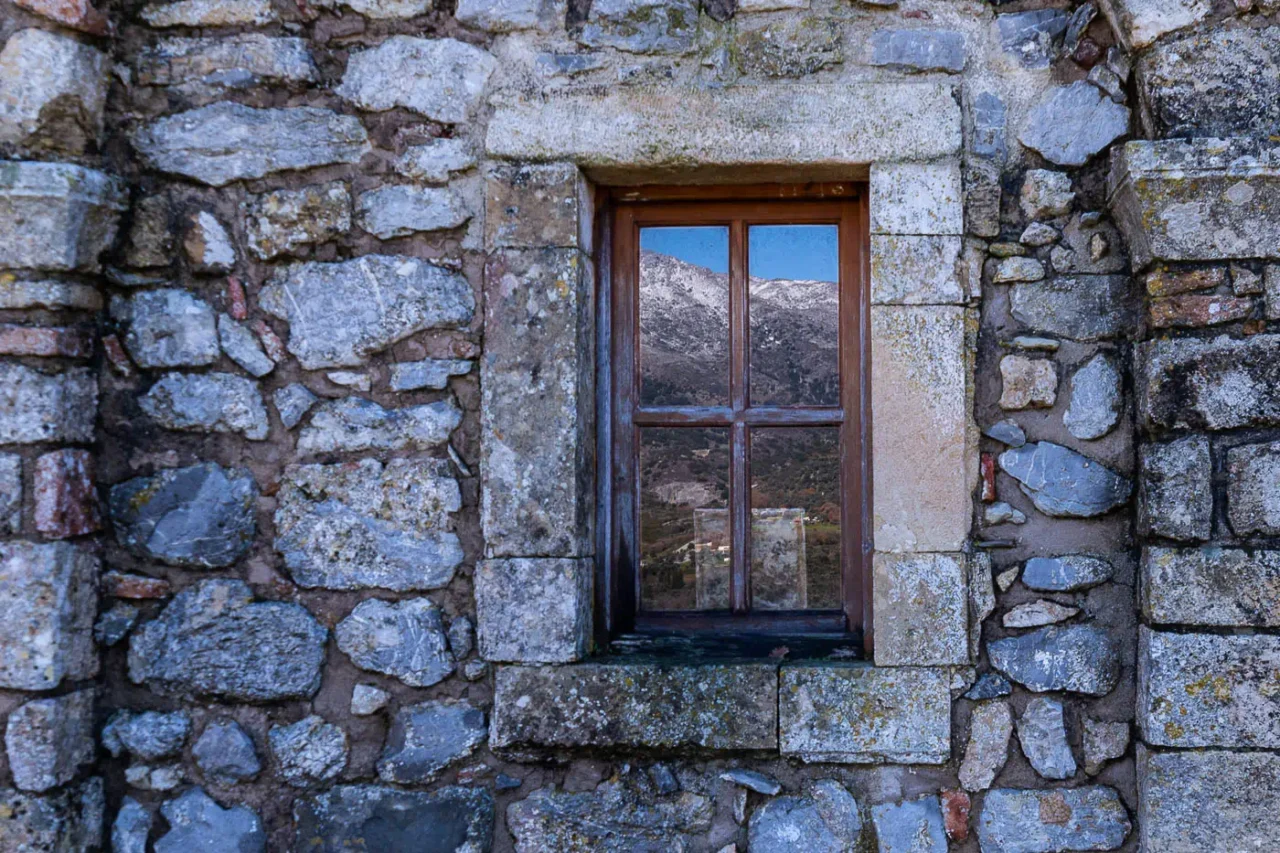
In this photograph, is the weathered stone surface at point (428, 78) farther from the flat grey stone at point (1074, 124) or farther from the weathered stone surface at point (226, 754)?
the weathered stone surface at point (226, 754)

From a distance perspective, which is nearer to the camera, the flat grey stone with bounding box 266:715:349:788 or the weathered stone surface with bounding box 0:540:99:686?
the weathered stone surface with bounding box 0:540:99:686

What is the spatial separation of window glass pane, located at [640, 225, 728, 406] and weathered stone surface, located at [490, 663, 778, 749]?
29.2 inches

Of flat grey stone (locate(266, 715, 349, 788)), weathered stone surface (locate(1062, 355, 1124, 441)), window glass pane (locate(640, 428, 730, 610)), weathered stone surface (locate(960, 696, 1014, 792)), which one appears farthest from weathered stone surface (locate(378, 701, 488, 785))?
weathered stone surface (locate(1062, 355, 1124, 441))

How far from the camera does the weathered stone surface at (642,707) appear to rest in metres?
2.32

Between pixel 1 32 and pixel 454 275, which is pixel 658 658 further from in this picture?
pixel 1 32

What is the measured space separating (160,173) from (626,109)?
122 centimetres

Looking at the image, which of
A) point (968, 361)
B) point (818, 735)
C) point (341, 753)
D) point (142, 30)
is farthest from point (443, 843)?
point (142, 30)

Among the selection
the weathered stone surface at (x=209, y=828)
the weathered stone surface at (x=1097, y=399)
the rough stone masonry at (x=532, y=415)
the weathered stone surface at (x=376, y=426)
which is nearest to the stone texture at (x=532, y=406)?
the rough stone masonry at (x=532, y=415)

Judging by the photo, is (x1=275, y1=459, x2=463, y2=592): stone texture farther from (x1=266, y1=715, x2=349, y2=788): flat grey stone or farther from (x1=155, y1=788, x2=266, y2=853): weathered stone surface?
(x1=155, y1=788, x2=266, y2=853): weathered stone surface

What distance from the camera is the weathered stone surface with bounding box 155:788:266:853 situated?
7.83ft

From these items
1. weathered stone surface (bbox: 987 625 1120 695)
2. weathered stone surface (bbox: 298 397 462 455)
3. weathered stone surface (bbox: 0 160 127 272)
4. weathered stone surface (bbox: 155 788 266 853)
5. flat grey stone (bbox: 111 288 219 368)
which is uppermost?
weathered stone surface (bbox: 0 160 127 272)

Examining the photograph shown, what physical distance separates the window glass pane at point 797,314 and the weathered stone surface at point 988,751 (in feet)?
2.94

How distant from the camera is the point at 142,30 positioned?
250 centimetres

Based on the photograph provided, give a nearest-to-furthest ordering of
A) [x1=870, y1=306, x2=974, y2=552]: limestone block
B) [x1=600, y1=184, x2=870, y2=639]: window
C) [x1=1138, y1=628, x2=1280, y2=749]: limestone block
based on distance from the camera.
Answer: [x1=1138, y1=628, x2=1280, y2=749]: limestone block → [x1=870, y1=306, x2=974, y2=552]: limestone block → [x1=600, y1=184, x2=870, y2=639]: window
